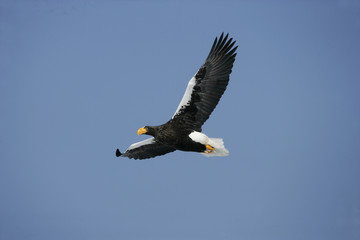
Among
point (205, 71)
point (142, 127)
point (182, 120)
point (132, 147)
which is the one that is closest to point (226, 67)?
point (205, 71)

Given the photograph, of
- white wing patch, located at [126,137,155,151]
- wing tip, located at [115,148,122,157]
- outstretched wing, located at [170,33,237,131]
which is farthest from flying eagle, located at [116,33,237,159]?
wing tip, located at [115,148,122,157]

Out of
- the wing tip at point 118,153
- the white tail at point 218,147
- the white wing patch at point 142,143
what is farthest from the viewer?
the wing tip at point 118,153

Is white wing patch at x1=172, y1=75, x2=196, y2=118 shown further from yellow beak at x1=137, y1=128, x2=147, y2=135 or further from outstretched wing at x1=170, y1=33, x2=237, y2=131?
yellow beak at x1=137, y1=128, x2=147, y2=135

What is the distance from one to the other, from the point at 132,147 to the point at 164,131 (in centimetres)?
184

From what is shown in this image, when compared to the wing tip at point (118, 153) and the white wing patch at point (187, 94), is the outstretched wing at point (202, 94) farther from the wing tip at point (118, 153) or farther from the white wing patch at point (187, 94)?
the wing tip at point (118, 153)

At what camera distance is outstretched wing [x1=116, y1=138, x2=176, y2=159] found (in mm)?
13807

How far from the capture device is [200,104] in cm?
1258

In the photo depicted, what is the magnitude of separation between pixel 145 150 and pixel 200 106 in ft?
7.37

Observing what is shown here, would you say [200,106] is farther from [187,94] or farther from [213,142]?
[213,142]

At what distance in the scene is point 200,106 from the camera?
12578mm

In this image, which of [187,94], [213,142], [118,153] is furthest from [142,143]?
[213,142]

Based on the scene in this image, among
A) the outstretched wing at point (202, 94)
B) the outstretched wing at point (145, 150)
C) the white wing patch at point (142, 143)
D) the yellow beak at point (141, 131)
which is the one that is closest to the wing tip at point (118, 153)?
the outstretched wing at point (145, 150)

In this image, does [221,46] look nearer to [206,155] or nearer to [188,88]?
[188,88]

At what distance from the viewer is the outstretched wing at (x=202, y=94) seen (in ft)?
41.1
